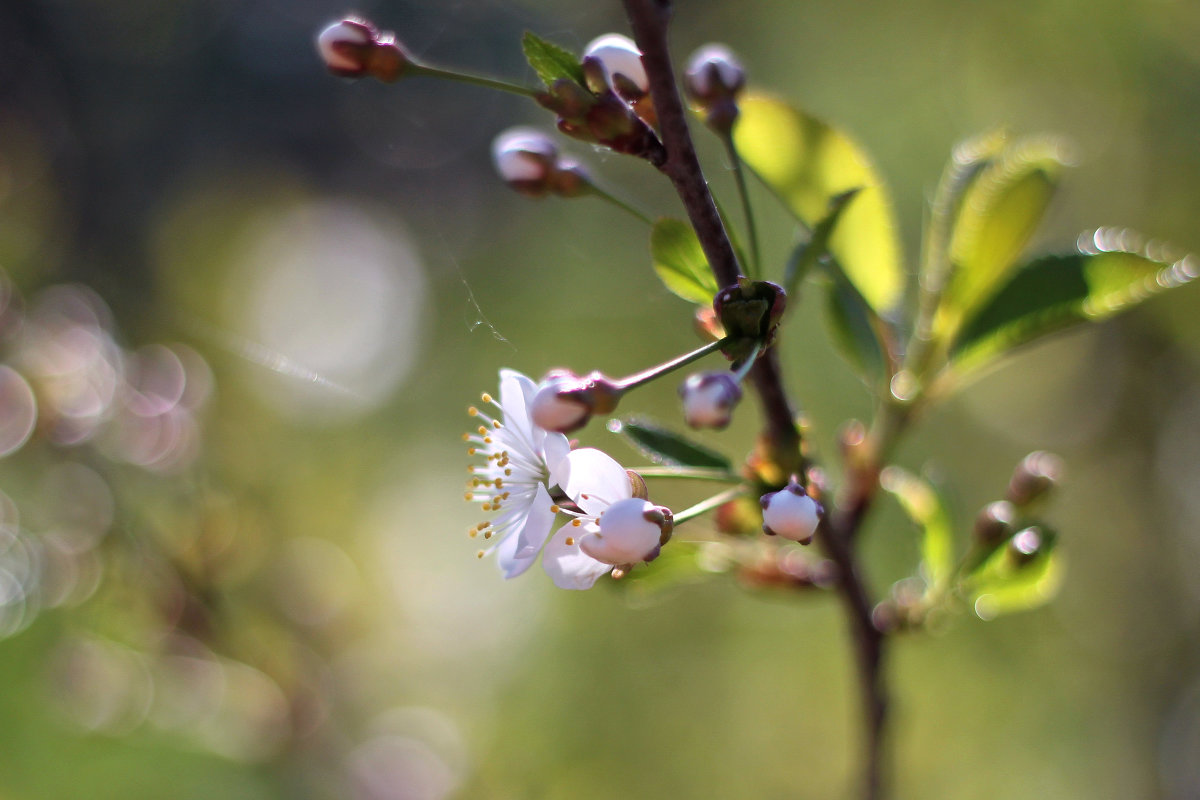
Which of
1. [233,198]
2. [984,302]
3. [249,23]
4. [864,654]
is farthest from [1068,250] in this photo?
[249,23]

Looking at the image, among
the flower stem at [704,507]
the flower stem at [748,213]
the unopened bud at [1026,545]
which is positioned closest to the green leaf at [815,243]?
the flower stem at [748,213]

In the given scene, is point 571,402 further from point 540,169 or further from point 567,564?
point 540,169

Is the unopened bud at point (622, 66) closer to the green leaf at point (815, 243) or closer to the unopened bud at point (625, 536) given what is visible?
the green leaf at point (815, 243)

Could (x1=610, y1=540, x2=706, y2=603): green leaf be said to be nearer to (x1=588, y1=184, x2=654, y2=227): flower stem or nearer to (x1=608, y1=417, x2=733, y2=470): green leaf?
(x1=608, y1=417, x2=733, y2=470): green leaf

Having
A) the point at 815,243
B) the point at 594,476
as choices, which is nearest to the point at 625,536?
the point at 594,476

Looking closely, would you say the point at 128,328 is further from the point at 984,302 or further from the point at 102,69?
the point at 102,69

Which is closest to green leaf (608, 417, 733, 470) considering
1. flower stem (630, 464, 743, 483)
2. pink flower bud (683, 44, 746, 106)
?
flower stem (630, 464, 743, 483)
